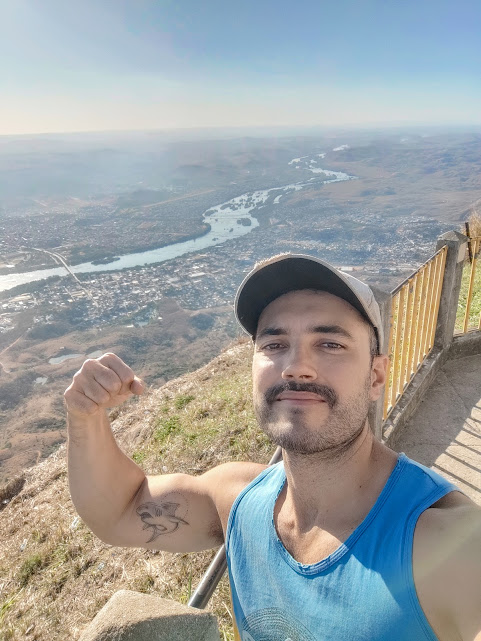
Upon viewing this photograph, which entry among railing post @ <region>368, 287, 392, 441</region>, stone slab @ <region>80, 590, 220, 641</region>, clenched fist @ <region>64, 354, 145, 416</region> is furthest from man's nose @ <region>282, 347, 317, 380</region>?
railing post @ <region>368, 287, 392, 441</region>

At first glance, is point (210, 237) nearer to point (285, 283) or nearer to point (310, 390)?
point (285, 283)

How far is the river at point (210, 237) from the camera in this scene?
4300 centimetres

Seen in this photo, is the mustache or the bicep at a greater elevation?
the mustache

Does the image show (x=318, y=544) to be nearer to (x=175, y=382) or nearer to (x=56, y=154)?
(x=175, y=382)

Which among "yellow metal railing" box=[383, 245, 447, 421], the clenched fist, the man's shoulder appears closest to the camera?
the clenched fist

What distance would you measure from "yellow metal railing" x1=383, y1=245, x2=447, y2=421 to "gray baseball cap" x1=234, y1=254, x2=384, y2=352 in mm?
1944

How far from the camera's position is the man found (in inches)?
37.9

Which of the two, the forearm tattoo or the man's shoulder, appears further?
the forearm tattoo

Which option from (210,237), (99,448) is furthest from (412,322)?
(210,237)

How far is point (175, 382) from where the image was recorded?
25.8ft

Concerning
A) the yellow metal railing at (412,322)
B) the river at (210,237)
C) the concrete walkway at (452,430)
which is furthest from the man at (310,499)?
the river at (210,237)

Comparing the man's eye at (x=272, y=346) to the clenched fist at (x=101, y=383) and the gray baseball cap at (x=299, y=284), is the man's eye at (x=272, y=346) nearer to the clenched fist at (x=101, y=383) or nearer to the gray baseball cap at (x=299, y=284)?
the gray baseball cap at (x=299, y=284)

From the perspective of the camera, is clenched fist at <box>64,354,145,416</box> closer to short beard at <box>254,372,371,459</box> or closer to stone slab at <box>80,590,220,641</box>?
short beard at <box>254,372,371,459</box>

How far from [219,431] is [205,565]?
1732mm
